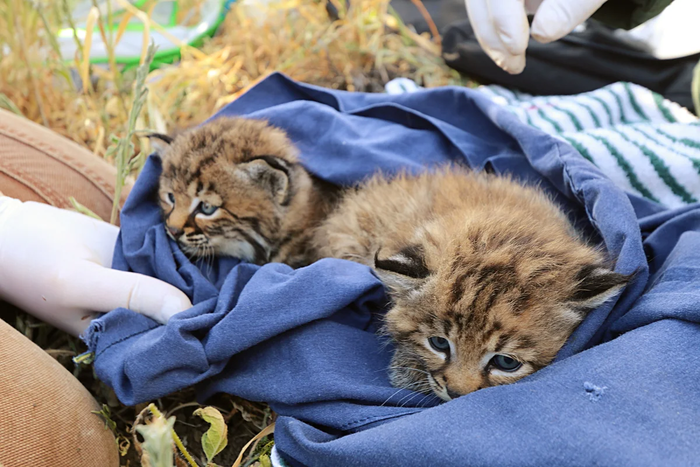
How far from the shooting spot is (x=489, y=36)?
254 centimetres

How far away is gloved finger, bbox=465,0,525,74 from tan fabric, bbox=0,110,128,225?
184 cm

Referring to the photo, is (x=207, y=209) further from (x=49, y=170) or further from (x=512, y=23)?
(x=512, y=23)

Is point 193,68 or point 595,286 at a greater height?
point 595,286

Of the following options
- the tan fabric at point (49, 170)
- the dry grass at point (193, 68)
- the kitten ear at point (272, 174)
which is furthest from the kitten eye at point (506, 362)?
the tan fabric at point (49, 170)

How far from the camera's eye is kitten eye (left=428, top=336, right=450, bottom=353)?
172cm

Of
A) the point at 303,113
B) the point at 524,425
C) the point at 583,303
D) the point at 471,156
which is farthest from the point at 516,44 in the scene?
the point at 524,425

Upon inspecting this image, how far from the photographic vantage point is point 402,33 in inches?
178

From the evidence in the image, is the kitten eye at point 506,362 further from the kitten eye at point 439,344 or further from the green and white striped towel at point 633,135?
the green and white striped towel at point 633,135

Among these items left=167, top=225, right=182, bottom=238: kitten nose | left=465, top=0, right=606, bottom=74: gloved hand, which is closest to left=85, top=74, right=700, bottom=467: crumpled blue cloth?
left=167, top=225, right=182, bottom=238: kitten nose

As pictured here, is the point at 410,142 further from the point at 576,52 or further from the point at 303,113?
the point at 576,52

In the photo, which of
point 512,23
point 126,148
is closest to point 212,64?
point 126,148

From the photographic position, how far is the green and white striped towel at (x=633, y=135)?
8.49ft

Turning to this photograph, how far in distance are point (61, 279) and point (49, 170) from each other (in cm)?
73

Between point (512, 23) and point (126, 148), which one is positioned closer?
point (512, 23)
